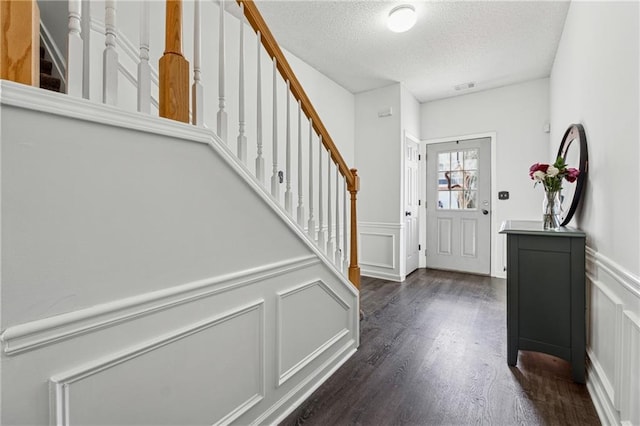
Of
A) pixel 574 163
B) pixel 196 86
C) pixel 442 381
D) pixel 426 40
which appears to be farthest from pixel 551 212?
pixel 196 86

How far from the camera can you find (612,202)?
149cm

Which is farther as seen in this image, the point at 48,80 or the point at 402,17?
the point at 402,17

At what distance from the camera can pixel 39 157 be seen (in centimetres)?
75

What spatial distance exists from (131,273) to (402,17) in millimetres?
2715

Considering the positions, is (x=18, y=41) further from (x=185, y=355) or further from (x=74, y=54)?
(x=185, y=355)

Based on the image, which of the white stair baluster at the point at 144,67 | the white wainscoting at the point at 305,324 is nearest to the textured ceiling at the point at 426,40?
the white stair baluster at the point at 144,67

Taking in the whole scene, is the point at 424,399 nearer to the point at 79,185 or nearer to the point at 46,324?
the point at 46,324

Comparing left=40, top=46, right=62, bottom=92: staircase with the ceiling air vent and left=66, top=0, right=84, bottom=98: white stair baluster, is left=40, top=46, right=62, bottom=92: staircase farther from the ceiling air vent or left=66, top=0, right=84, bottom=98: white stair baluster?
the ceiling air vent

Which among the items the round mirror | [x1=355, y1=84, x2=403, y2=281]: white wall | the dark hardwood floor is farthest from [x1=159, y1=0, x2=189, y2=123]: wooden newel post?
[x1=355, y1=84, x2=403, y2=281]: white wall

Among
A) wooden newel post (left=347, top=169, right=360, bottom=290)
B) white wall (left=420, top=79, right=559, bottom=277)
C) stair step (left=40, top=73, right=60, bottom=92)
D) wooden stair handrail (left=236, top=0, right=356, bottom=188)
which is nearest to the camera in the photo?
stair step (left=40, top=73, right=60, bottom=92)

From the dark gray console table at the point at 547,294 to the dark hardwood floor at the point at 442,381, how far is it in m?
0.19

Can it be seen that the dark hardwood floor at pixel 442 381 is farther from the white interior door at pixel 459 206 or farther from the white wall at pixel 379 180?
the white interior door at pixel 459 206

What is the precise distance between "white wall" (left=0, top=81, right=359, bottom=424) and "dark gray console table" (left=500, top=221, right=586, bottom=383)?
5.00ft

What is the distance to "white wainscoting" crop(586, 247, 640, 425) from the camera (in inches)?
47.1
